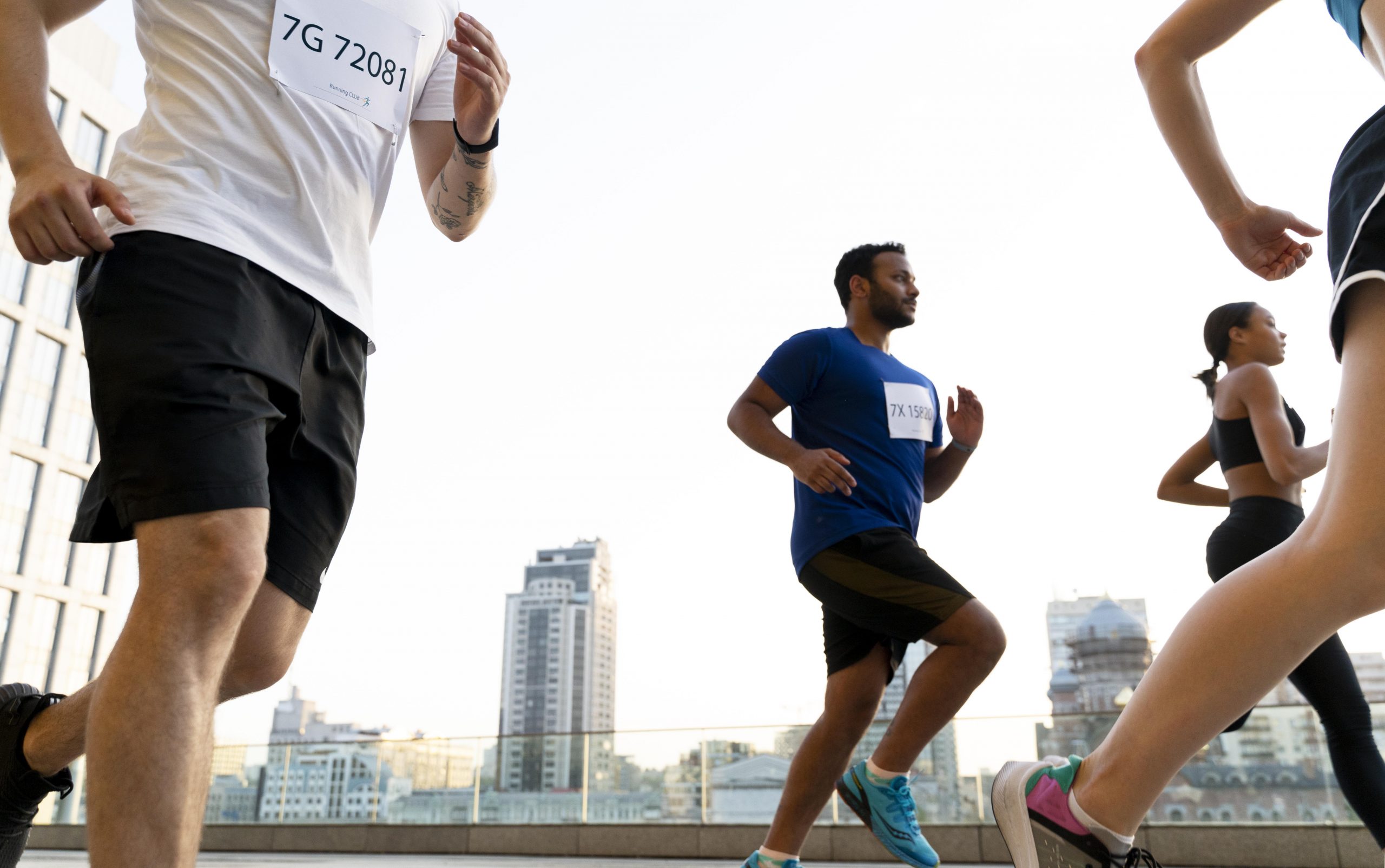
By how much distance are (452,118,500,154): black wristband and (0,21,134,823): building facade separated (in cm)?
3258

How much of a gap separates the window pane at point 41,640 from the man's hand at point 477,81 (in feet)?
120

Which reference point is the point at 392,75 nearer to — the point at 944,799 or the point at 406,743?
the point at 944,799

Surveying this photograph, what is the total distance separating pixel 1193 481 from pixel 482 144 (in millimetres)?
2955

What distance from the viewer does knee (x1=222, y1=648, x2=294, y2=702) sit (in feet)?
5.35

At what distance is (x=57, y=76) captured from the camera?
33.7 metres

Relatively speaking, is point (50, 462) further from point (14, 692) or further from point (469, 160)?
point (469, 160)

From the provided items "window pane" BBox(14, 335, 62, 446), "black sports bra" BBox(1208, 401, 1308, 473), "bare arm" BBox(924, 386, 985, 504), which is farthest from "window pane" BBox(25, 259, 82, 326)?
"black sports bra" BBox(1208, 401, 1308, 473)

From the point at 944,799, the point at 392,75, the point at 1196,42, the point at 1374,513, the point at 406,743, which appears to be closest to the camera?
the point at 1374,513

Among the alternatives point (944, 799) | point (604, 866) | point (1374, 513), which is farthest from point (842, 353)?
point (944, 799)

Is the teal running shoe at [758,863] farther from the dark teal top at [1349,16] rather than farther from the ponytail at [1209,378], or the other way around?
the dark teal top at [1349,16]

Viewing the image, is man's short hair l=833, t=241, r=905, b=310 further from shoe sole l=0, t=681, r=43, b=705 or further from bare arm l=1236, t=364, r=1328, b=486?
shoe sole l=0, t=681, r=43, b=705

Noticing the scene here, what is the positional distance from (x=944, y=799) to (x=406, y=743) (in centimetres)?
395

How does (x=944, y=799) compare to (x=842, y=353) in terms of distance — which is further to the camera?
(x=944, y=799)

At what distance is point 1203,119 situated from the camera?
144cm
